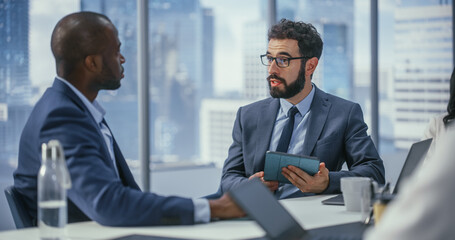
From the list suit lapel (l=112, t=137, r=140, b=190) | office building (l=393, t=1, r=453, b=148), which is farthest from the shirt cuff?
office building (l=393, t=1, r=453, b=148)

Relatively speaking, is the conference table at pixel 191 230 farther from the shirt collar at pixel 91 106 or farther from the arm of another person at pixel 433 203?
the arm of another person at pixel 433 203

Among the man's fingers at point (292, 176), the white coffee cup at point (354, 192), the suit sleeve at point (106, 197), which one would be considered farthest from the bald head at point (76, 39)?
the white coffee cup at point (354, 192)

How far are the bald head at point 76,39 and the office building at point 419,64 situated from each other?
16.1ft

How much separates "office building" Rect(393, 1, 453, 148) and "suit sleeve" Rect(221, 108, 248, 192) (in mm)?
3782

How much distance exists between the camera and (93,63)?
86.0 inches

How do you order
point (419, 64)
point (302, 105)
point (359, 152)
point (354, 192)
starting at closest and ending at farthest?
point (354, 192) → point (359, 152) → point (302, 105) → point (419, 64)

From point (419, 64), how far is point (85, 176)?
18.1ft

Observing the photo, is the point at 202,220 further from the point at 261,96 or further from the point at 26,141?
the point at 261,96

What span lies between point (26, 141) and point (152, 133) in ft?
8.96

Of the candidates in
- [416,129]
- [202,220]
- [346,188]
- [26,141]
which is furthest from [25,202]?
[416,129]

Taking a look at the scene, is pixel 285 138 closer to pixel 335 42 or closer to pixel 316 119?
pixel 316 119

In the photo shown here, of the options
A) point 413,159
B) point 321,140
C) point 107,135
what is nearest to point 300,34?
point 321,140

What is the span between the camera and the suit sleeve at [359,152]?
9.34ft

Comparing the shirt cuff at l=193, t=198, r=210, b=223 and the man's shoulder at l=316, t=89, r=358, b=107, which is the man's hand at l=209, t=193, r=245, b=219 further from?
the man's shoulder at l=316, t=89, r=358, b=107
